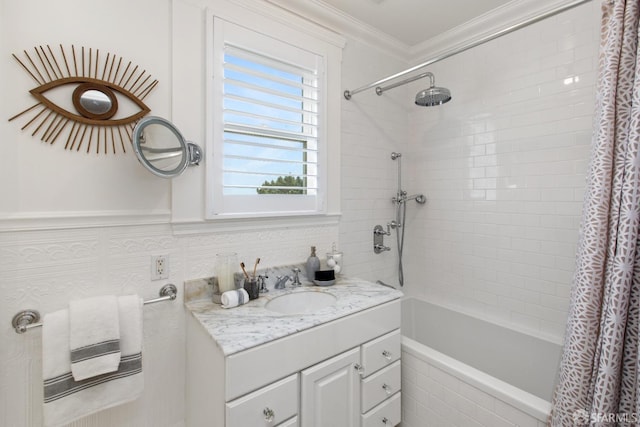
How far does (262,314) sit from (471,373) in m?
1.04

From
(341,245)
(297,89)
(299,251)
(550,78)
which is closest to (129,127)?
(297,89)

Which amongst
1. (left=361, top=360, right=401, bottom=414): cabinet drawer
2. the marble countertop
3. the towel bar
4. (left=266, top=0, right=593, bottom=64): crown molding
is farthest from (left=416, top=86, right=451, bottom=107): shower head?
the towel bar

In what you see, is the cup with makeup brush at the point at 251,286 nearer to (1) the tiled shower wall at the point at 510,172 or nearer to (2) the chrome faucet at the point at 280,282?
(2) the chrome faucet at the point at 280,282

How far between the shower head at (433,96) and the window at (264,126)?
0.62m

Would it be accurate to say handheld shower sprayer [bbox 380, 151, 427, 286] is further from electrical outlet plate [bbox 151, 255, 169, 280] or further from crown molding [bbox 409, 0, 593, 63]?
electrical outlet plate [bbox 151, 255, 169, 280]

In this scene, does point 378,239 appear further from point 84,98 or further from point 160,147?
point 84,98

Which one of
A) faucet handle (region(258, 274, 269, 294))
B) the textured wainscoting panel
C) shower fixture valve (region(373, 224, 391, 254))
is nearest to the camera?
the textured wainscoting panel

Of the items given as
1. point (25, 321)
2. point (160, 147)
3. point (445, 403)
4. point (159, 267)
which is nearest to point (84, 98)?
point (160, 147)

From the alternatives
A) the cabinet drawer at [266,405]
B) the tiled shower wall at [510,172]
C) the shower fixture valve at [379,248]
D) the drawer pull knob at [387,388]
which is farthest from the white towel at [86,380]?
the tiled shower wall at [510,172]

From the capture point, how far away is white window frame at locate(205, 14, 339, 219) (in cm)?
149

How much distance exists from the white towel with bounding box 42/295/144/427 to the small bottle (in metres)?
0.90

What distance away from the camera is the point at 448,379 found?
58.2 inches

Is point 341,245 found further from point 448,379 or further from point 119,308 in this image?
point 119,308

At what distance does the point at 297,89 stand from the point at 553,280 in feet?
6.55
